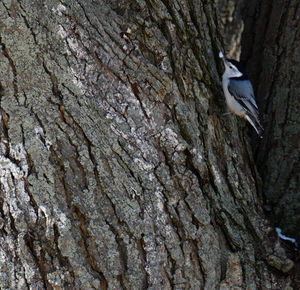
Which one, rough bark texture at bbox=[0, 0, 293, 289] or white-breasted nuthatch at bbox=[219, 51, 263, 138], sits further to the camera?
white-breasted nuthatch at bbox=[219, 51, 263, 138]

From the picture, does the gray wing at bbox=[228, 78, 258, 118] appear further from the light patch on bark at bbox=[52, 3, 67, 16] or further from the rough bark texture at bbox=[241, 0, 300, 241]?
the light patch on bark at bbox=[52, 3, 67, 16]

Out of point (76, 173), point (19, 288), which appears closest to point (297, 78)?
point (76, 173)

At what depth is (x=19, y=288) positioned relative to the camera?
5.21 ft

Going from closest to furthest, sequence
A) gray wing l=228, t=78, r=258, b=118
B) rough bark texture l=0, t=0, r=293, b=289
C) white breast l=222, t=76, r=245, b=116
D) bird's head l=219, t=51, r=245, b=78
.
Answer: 1. rough bark texture l=0, t=0, r=293, b=289
2. white breast l=222, t=76, r=245, b=116
3. bird's head l=219, t=51, r=245, b=78
4. gray wing l=228, t=78, r=258, b=118

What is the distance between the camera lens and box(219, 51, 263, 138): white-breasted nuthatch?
7.90 feet

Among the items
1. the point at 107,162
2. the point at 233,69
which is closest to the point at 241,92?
the point at 233,69

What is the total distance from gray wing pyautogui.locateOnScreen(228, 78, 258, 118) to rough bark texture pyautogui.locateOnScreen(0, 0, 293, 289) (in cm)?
65

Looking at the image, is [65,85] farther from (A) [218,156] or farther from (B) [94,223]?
(A) [218,156]

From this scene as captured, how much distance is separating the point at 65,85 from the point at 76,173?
0.33 m

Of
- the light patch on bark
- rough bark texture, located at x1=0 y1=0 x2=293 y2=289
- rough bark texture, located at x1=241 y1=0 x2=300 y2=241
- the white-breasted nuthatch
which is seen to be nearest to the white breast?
the white-breasted nuthatch

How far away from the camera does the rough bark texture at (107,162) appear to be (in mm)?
1613

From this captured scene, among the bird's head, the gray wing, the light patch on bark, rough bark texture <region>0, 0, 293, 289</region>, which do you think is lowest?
rough bark texture <region>0, 0, 293, 289</region>

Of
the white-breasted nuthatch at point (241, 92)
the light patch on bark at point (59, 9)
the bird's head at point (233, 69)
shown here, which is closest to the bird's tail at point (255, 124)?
the white-breasted nuthatch at point (241, 92)

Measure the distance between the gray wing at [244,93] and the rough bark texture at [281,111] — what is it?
0.15 ft
